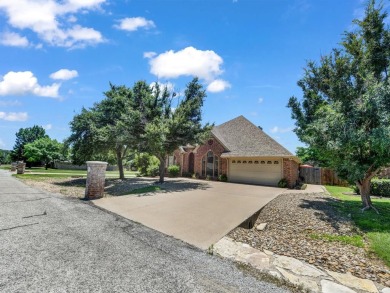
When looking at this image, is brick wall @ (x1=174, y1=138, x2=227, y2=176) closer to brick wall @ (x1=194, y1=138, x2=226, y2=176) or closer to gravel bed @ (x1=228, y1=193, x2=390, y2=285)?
brick wall @ (x1=194, y1=138, x2=226, y2=176)

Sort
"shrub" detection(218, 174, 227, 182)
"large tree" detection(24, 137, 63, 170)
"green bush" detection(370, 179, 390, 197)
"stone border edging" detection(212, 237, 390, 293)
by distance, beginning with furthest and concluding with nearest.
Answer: "large tree" detection(24, 137, 63, 170)
"shrub" detection(218, 174, 227, 182)
"green bush" detection(370, 179, 390, 197)
"stone border edging" detection(212, 237, 390, 293)

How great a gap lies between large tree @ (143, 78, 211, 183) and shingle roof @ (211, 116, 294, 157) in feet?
15.5

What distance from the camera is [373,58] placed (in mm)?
9742

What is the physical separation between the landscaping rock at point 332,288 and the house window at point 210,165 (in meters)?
19.0

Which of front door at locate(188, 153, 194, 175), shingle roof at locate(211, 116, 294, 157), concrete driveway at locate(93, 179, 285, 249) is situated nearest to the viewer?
concrete driveway at locate(93, 179, 285, 249)

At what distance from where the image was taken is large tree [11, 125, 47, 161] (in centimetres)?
5363

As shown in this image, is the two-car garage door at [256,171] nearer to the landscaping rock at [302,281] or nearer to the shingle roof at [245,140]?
the shingle roof at [245,140]

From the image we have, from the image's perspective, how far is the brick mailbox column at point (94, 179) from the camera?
34.5 ft

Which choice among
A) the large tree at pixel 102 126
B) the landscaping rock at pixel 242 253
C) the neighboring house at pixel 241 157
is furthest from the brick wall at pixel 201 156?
the landscaping rock at pixel 242 253

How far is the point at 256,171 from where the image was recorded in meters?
20.1

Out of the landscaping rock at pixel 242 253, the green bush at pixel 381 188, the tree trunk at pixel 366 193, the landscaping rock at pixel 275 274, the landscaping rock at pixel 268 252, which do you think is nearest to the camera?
the landscaping rock at pixel 275 274

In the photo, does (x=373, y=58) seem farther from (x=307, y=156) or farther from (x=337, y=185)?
(x=307, y=156)

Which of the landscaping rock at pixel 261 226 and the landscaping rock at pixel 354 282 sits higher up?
the landscaping rock at pixel 354 282

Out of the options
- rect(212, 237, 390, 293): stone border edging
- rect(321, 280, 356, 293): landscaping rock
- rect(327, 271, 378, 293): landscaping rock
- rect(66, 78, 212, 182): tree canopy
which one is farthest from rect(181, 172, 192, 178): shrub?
rect(321, 280, 356, 293): landscaping rock
